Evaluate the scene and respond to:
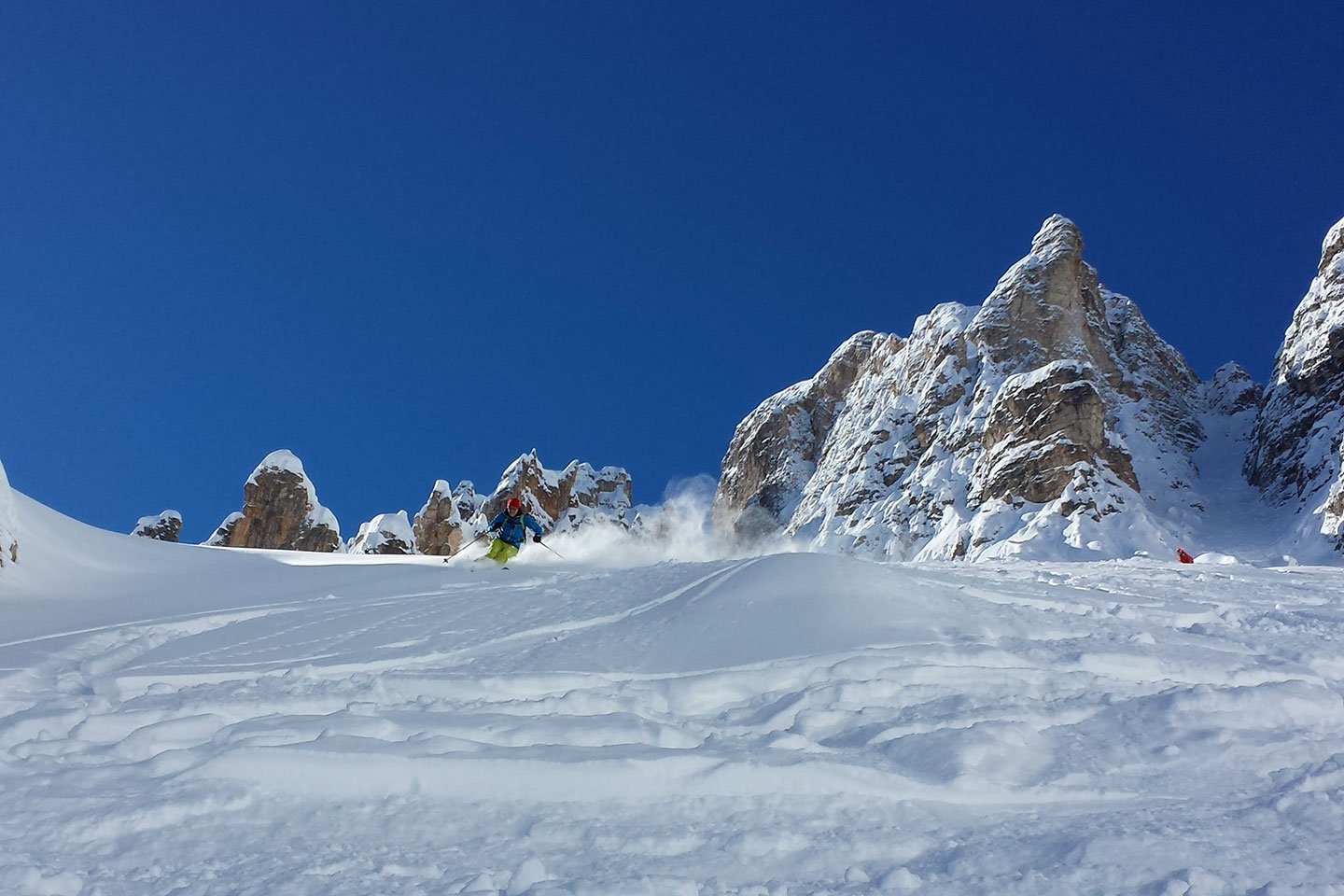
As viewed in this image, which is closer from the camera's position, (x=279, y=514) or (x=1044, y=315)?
(x=279, y=514)

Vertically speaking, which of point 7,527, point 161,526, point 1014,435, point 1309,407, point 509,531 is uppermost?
point 1309,407

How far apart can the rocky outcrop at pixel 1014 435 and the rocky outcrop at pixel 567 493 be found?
70.3 feet

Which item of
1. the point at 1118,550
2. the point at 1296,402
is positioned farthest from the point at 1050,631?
the point at 1296,402

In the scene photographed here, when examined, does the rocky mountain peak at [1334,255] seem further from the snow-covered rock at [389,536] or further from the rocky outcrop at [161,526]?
the rocky outcrop at [161,526]

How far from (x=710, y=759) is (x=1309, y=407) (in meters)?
67.6

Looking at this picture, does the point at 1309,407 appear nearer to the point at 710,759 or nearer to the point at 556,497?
the point at 710,759

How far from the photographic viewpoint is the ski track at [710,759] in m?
3.11

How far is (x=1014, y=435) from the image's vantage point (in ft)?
188

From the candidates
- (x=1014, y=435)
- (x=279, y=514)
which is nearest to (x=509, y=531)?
(x=1014, y=435)

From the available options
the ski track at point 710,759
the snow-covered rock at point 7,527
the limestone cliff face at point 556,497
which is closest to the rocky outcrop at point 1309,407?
the ski track at point 710,759

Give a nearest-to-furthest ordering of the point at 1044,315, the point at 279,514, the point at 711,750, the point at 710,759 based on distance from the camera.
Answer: the point at 710,759 → the point at 711,750 → the point at 279,514 → the point at 1044,315

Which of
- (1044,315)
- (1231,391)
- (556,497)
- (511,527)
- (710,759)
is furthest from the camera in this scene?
(556,497)

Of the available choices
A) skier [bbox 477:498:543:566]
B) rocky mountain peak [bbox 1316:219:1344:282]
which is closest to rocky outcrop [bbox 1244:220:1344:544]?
rocky mountain peak [bbox 1316:219:1344:282]

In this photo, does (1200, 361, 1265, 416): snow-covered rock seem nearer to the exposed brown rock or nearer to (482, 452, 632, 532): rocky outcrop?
(482, 452, 632, 532): rocky outcrop
